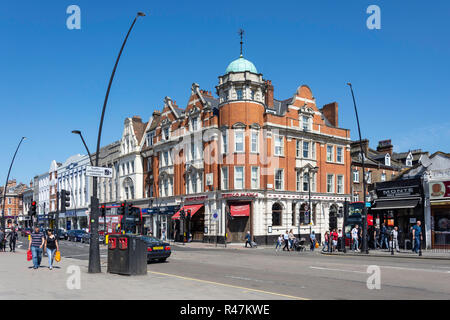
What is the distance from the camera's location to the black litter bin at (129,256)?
50.8 feet

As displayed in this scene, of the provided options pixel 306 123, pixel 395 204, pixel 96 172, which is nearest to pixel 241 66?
pixel 306 123

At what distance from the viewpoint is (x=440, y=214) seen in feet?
103

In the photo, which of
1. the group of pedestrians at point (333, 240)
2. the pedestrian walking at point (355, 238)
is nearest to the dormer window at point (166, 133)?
the group of pedestrians at point (333, 240)

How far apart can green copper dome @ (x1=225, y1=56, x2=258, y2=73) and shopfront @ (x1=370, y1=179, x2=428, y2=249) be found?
18.5 m

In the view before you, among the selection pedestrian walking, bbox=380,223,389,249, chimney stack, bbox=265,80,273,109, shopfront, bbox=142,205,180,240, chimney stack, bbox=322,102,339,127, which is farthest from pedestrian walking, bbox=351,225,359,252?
chimney stack, bbox=322,102,339,127

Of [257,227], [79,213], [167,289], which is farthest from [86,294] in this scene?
[79,213]

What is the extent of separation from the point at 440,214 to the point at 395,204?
11.2 feet

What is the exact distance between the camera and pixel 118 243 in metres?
16.2

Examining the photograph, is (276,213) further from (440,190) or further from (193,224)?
(440,190)

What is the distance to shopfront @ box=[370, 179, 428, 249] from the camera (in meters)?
32.6

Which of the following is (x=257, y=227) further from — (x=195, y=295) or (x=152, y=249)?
(x=195, y=295)

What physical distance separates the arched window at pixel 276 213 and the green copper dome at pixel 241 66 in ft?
46.3

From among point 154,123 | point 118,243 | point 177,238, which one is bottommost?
point 177,238

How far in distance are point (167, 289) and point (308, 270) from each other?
806 centimetres
